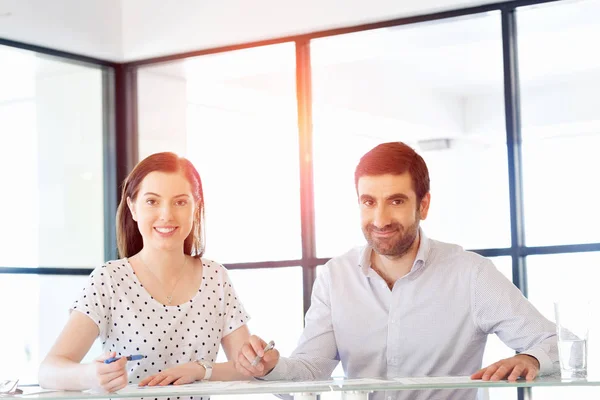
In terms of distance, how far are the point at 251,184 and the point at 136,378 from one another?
1.94 m

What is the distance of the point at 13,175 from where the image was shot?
4.25 meters

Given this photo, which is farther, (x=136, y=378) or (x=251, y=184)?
(x=251, y=184)

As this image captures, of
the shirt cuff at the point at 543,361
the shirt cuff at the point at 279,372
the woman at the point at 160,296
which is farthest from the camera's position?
the woman at the point at 160,296

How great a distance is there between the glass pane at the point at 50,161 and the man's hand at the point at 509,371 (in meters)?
2.75

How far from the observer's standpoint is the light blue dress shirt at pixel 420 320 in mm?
2748

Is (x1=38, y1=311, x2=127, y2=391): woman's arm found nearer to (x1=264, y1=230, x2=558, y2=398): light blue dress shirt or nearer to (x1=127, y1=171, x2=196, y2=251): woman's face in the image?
(x1=127, y1=171, x2=196, y2=251): woman's face

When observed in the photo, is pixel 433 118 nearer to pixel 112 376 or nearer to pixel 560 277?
pixel 560 277

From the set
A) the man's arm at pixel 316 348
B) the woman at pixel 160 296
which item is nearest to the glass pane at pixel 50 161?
the woman at pixel 160 296

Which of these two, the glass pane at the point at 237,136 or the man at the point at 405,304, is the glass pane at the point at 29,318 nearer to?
the glass pane at the point at 237,136

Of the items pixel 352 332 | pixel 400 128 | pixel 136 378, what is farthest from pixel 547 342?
pixel 400 128

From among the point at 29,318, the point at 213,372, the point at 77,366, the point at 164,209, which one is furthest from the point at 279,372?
the point at 29,318

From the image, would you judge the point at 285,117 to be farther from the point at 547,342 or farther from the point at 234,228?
the point at 547,342

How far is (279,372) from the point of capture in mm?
2422

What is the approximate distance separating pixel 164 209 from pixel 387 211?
645 mm
